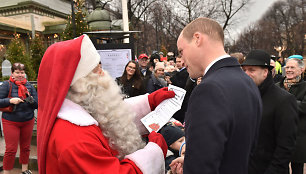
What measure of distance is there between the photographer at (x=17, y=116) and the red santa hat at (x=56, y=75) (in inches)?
127

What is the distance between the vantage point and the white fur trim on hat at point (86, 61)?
171 centimetres

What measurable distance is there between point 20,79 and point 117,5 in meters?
25.4

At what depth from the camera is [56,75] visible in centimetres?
161

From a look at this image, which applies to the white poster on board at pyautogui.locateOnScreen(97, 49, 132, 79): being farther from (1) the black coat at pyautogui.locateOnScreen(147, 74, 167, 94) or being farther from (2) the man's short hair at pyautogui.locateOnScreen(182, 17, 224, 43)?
(2) the man's short hair at pyautogui.locateOnScreen(182, 17, 224, 43)

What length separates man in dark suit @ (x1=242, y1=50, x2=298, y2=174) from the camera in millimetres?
2441

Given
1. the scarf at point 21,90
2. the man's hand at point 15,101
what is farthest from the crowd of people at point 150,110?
the scarf at point 21,90

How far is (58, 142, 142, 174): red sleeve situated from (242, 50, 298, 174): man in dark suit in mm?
1827

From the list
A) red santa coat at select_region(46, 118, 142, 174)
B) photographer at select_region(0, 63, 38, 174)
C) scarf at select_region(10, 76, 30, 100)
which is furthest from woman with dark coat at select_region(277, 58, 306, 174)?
scarf at select_region(10, 76, 30, 100)

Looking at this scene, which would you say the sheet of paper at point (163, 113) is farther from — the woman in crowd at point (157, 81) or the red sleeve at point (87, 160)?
the woman in crowd at point (157, 81)

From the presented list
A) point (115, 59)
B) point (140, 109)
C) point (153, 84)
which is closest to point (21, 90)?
point (115, 59)

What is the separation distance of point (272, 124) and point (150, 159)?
1670 millimetres

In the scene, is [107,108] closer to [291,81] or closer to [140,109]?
[140,109]

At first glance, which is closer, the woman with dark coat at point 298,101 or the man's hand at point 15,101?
the woman with dark coat at point 298,101

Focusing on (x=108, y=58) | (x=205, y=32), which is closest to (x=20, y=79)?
(x=108, y=58)
